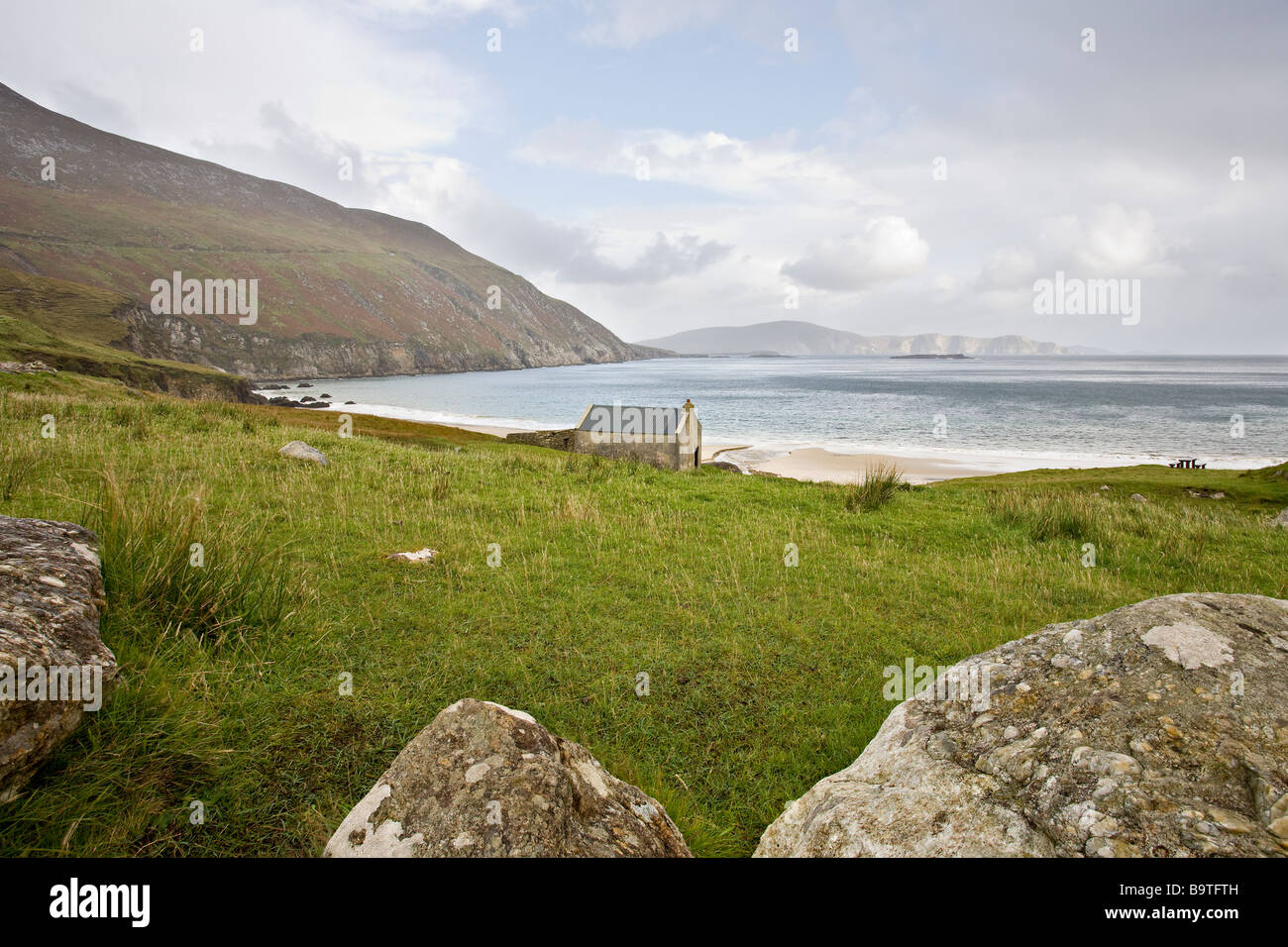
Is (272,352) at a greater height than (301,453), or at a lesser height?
greater

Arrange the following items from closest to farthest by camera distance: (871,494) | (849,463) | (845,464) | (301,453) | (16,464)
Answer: (16,464)
(301,453)
(871,494)
(845,464)
(849,463)

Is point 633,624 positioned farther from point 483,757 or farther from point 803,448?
point 803,448

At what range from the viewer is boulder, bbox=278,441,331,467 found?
14.4m

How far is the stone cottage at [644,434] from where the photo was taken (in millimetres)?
29234

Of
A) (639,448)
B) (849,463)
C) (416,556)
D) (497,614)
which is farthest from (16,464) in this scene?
(849,463)

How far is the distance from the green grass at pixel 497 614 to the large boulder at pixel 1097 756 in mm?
1138

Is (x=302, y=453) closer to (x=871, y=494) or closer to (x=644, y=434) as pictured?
(x=871, y=494)

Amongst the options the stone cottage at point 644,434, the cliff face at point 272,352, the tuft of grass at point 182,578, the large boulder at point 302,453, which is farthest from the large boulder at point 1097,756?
the cliff face at point 272,352

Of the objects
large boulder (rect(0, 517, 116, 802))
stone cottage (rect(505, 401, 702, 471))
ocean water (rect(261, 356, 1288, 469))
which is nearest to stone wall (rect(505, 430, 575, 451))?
stone cottage (rect(505, 401, 702, 471))

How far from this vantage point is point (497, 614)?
738 cm

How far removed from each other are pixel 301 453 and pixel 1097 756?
618 inches

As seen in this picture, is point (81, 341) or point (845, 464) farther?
point (81, 341)

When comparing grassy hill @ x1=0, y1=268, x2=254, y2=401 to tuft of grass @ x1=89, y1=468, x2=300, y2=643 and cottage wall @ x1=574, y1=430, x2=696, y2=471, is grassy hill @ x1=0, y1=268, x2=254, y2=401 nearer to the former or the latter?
cottage wall @ x1=574, y1=430, x2=696, y2=471

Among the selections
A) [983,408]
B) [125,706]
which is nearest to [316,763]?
[125,706]
